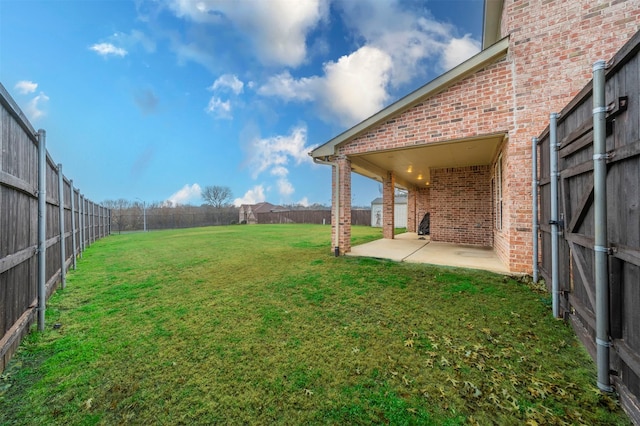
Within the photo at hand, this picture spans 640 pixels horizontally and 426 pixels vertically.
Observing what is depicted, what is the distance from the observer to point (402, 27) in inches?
400

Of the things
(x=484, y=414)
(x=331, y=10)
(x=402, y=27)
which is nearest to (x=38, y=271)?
(x=484, y=414)

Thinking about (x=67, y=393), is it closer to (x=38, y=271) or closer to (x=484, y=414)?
(x=38, y=271)

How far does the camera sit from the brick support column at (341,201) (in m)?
7.15

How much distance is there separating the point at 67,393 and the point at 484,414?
3.09 m

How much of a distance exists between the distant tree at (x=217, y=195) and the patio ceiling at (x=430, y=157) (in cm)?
3816

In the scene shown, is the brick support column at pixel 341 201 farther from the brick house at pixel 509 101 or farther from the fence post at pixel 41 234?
the fence post at pixel 41 234

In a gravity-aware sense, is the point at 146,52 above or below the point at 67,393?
above

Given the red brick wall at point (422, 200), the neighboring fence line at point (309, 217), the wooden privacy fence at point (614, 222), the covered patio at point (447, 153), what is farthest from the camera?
the neighboring fence line at point (309, 217)

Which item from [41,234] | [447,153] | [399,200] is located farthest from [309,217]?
[41,234]

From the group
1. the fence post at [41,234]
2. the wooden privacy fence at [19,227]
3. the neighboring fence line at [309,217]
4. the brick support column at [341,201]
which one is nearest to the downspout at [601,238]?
the wooden privacy fence at [19,227]

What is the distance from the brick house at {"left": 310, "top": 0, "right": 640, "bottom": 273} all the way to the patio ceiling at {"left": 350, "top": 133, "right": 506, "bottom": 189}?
3.7 inches

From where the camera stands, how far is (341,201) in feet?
23.4

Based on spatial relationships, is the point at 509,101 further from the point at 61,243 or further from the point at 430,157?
the point at 61,243

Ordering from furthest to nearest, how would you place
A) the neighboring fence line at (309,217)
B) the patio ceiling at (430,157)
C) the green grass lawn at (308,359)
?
the neighboring fence line at (309,217)
the patio ceiling at (430,157)
the green grass lawn at (308,359)
